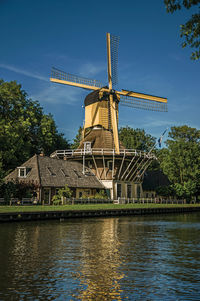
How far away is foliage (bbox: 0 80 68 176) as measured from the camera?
44.0 m

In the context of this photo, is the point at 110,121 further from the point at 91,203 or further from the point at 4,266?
the point at 4,266

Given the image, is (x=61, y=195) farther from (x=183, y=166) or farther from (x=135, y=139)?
(x=135, y=139)

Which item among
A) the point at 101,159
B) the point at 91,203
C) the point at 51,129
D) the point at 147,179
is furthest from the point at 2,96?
the point at 147,179

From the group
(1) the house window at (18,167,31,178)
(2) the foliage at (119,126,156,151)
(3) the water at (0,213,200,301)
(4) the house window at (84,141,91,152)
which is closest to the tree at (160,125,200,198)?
(2) the foliage at (119,126,156,151)

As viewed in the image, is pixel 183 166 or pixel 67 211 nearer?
pixel 67 211

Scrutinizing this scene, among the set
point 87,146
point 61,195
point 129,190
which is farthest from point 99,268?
point 129,190

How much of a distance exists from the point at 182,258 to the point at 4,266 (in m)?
6.33

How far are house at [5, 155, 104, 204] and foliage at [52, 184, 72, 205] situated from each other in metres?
1.05

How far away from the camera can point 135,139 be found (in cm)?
7356

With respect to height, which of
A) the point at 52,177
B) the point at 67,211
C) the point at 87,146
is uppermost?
the point at 87,146

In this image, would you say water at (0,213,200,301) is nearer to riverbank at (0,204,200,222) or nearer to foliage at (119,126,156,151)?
riverbank at (0,204,200,222)

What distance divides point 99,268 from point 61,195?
2746cm

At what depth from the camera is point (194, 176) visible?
193ft

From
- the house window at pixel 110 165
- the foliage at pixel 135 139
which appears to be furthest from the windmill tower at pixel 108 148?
the foliage at pixel 135 139
